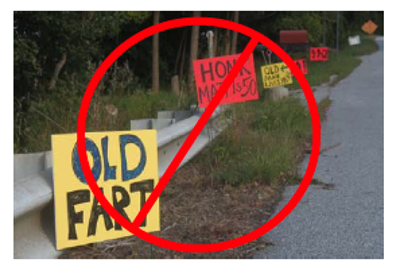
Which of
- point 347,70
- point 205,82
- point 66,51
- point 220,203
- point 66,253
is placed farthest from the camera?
point 347,70

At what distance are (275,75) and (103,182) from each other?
7.59m

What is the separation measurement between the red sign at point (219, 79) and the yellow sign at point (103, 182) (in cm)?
240

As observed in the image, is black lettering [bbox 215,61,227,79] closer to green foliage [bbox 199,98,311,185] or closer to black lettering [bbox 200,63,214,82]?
black lettering [bbox 200,63,214,82]

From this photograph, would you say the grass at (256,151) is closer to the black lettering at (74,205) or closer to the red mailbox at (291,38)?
the black lettering at (74,205)

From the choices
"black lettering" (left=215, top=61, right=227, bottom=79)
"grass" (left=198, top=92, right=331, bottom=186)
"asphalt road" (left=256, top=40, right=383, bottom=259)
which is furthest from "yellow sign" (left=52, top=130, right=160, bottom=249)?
"black lettering" (left=215, top=61, right=227, bottom=79)

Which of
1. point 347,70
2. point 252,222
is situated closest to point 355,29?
point 347,70

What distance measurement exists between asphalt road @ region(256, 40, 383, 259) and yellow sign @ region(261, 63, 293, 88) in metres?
1.17

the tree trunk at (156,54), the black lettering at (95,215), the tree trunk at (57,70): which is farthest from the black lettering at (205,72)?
the tree trunk at (156,54)

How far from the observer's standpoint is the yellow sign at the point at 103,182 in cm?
340

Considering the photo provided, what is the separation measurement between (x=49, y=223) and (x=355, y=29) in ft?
245

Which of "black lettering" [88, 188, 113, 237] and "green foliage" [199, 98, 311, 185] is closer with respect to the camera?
"black lettering" [88, 188, 113, 237]

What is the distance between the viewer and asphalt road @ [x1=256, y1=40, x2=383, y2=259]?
4051 millimetres

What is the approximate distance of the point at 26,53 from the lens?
8.23 m

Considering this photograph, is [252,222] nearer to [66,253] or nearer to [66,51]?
[66,253]
